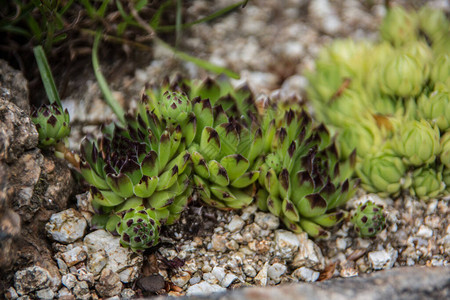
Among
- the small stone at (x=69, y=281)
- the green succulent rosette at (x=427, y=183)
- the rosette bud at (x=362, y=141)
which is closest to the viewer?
the small stone at (x=69, y=281)

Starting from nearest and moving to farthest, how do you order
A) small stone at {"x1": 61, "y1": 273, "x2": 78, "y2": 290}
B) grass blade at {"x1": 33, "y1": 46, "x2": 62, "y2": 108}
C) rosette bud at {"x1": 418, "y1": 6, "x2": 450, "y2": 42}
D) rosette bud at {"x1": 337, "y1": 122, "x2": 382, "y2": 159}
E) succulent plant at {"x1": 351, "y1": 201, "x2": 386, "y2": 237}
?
1. small stone at {"x1": 61, "y1": 273, "x2": 78, "y2": 290}
2. succulent plant at {"x1": 351, "y1": 201, "x2": 386, "y2": 237}
3. grass blade at {"x1": 33, "y1": 46, "x2": 62, "y2": 108}
4. rosette bud at {"x1": 337, "y1": 122, "x2": 382, "y2": 159}
5. rosette bud at {"x1": 418, "y1": 6, "x2": 450, "y2": 42}

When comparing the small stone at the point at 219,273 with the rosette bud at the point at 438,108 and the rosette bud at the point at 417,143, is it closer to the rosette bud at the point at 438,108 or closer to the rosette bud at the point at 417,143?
the rosette bud at the point at 417,143

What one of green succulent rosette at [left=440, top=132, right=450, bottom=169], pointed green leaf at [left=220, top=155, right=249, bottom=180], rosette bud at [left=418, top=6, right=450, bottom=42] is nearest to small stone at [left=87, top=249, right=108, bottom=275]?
pointed green leaf at [left=220, top=155, right=249, bottom=180]

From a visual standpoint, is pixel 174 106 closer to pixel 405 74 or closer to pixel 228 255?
pixel 228 255

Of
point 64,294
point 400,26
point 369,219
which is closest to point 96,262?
point 64,294

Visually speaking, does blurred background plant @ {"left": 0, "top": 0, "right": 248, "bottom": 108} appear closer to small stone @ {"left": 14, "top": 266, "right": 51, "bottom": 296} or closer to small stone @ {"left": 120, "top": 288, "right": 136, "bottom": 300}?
small stone @ {"left": 14, "top": 266, "right": 51, "bottom": 296}

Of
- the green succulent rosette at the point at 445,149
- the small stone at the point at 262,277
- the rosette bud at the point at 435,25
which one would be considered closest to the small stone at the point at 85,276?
the small stone at the point at 262,277
